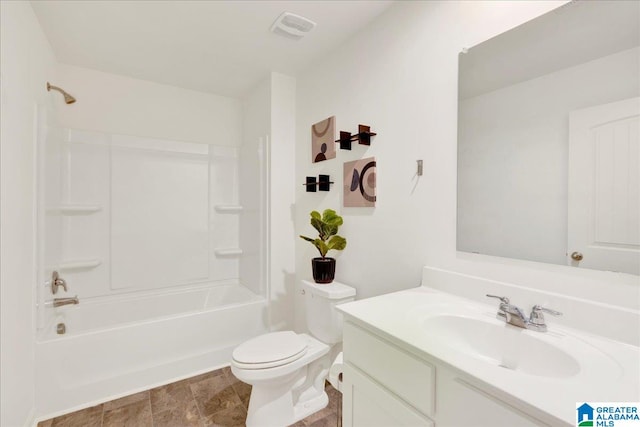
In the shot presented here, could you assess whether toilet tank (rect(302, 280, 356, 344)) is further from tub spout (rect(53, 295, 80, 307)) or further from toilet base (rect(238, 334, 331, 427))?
tub spout (rect(53, 295, 80, 307))

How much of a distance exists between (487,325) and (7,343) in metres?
2.15

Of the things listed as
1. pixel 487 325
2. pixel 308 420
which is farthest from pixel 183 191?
pixel 487 325

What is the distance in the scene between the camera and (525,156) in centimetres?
115

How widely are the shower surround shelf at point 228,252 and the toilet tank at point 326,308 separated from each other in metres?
1.38

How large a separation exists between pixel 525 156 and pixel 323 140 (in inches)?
54.2

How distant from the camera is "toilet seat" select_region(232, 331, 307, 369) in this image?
5.14 feet

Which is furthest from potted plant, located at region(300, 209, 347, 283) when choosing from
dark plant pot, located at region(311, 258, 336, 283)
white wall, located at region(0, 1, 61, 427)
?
white wall, located at region(0, 1, 61, 427)

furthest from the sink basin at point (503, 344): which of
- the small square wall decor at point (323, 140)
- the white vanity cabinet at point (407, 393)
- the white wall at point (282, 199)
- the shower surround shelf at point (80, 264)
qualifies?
the shower surround shelf at point (80, 264)

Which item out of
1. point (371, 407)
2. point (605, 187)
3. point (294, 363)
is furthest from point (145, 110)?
point (605, 187)

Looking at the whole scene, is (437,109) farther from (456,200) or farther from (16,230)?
(16,230)

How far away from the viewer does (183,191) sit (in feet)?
9.62

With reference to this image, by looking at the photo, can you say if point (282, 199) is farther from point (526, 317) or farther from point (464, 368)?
point (464, 368)

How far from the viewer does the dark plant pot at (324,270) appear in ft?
6.40

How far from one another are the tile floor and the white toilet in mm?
118
